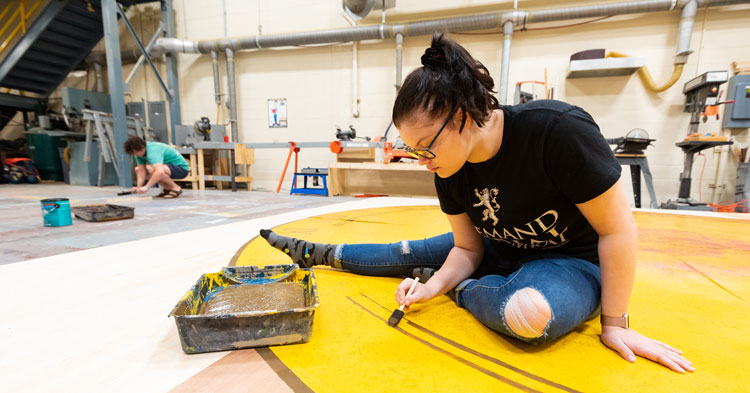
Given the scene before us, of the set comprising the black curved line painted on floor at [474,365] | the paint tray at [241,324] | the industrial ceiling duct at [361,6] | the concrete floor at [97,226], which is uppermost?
the industrial ceiling duct at [361,6]

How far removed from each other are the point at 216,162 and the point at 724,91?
692cm

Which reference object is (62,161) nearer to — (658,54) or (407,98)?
(407,98)

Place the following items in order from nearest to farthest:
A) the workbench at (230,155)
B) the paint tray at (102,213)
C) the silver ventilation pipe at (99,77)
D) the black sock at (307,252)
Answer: the black sock at (307,252), the paint tray at (102,213), the workbench at (230,155), the silver ventilation pipe at (99,77)

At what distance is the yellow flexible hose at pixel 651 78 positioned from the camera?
3.50 meters

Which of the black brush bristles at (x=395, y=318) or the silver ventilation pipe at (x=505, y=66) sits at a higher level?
the silver ventilation pipe at (x=505, y=66)

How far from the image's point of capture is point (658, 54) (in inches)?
144

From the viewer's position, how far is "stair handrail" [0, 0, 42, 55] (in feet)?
17.3

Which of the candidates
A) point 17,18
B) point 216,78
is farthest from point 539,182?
point 17,18

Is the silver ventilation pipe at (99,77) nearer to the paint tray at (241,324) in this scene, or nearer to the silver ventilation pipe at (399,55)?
the silver ventilation pipe at (399,55)

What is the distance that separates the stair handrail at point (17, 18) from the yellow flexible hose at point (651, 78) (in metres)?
9.04

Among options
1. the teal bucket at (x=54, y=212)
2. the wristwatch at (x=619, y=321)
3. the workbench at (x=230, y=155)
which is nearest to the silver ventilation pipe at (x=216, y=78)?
the workbench at (x=230, y=155)

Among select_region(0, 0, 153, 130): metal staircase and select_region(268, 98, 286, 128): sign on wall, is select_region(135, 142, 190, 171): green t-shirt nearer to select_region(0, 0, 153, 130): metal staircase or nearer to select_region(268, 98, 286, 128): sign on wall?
select_region(268, 98, 286, 128): sign on wall

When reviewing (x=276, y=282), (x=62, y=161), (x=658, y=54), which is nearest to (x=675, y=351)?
(x=276, y=282)

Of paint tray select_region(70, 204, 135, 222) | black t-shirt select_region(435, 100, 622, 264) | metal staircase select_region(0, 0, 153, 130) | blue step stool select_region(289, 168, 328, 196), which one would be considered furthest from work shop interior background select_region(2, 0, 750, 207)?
black t-shirt select_region(435, 100, 622, 264)
